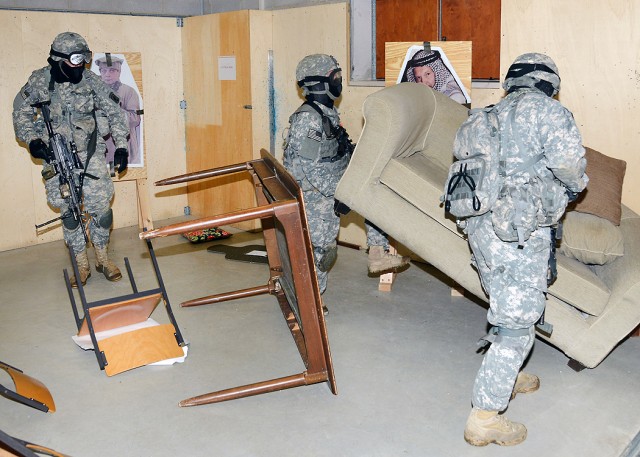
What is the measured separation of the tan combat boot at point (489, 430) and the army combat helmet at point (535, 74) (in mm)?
1433

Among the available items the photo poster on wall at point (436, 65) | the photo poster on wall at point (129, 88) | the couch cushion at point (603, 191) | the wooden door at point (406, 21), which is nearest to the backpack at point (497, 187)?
the couch cushion at point (603, 191)

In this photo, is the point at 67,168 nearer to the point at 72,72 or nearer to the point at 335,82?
the point at 72,72

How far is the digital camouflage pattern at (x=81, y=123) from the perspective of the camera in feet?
16.3

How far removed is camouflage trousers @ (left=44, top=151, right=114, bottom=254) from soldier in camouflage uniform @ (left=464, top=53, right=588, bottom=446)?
10.2ft

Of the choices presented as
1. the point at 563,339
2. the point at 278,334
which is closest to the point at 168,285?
the point at 278,334

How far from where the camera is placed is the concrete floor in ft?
10.3

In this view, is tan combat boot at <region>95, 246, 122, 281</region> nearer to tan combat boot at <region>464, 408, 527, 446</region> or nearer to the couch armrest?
tan combat boot at <region>464, 408, 527, 446</region>

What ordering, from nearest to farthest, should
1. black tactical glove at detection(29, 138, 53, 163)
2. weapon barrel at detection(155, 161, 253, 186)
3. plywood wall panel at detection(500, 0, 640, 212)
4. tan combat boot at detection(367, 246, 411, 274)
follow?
plywood wall panel at detection(500, 0, 640, 212), weapon barrel at detection(155, 161, 253, 186), tan combat boot at detection(367, 246, 411, 274), black tactical glove at detection(29, 138, 53, 163)

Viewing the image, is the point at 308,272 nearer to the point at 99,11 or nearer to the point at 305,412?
the point at 305,412

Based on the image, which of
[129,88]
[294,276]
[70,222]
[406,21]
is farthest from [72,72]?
[406,21]

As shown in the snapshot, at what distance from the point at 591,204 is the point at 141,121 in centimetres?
435

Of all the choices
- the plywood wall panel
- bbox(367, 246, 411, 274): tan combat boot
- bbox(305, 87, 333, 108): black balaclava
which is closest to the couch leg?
the plywood wall panel

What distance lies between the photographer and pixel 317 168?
4414mm

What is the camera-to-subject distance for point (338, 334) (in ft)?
14.1
